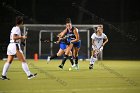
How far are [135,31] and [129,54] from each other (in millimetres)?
1784

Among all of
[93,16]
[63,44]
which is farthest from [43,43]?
[63,44]

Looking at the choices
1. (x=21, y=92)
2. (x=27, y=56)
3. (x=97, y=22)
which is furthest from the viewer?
(x=97, y=22)

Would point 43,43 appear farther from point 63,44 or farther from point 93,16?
point 63,44

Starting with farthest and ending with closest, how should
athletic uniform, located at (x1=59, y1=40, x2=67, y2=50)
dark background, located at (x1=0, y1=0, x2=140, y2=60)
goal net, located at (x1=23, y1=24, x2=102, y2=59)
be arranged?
dark background, located at (x1=0, y1=0, x2=140, y2=60)
goal net, located at (x1=23, y1=24, x2=102, y2=59)
athletic uniform, located at (x1=59, y1=40, x2=67, y2=50)

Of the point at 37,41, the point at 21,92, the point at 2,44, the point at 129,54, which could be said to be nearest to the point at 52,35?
the point at 37,41

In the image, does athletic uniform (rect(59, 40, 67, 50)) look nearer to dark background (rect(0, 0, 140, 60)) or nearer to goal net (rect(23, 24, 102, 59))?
goal net (rect(23, 24, 102, 59))

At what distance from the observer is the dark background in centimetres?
3419

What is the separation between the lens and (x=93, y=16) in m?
36.8

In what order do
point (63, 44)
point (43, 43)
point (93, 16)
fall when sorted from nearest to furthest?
point (63, 44) → point (43, 43) → point (93, 16)

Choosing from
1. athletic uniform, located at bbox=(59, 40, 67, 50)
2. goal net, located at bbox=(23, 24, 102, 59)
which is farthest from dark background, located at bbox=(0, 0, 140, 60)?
athletic uniform, located at bbox=(59, 40, 67, 50)

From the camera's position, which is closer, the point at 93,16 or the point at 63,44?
the point at 63,44

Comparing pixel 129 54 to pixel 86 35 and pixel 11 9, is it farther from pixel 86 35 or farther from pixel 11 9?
pixel 11 9

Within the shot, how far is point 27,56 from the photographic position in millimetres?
32875

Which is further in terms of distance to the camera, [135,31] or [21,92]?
[135,31]
